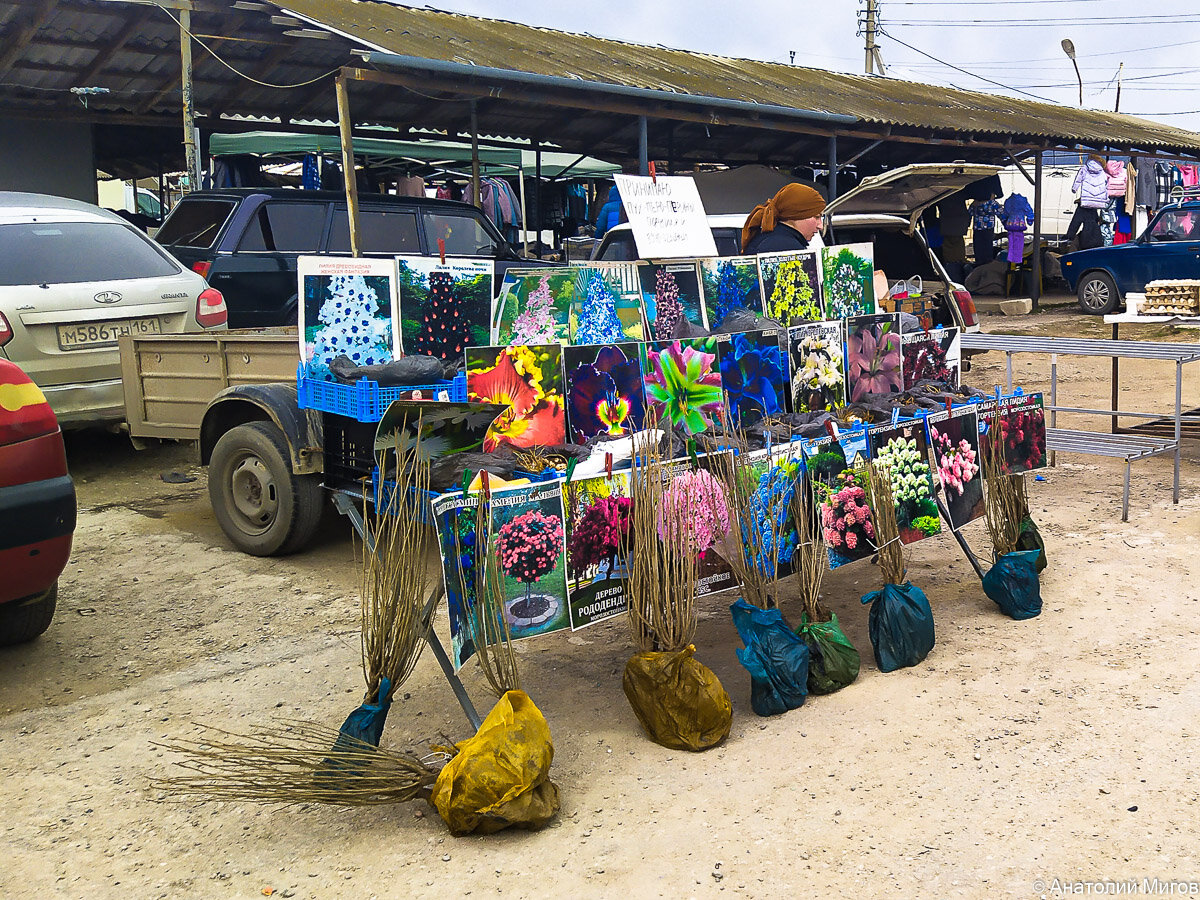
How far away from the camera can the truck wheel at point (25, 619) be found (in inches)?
183

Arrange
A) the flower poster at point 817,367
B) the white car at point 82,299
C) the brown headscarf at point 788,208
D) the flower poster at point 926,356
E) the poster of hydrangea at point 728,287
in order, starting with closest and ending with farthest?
the flower poster at point 817,367 → the poster of hydrangea at point 728,287 → the flower poster at point 926,356 → the brown headscarf at point 788,208 → the white car at point 82,299

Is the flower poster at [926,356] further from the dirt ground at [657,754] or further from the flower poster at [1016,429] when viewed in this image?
the dirt ground at [657,754]

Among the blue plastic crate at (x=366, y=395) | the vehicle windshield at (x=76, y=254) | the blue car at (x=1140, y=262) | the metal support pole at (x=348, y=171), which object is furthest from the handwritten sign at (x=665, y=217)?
the blue car at (x=1140, y=262)

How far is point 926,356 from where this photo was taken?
597 cm

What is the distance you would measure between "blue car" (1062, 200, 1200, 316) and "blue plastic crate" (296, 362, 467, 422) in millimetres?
14981

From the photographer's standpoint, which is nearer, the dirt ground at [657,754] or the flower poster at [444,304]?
the dirt ground at [657,754]

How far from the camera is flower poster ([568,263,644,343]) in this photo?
497 centimetres

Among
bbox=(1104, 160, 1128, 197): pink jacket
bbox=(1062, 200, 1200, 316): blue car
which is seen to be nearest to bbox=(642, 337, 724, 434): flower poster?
bbox=(1062, 200, 1200, 316): blue car

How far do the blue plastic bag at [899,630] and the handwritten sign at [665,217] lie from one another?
2066 millimetres

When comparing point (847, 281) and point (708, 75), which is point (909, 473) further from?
point (708, 75)

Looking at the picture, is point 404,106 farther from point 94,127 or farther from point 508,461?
point 508,461

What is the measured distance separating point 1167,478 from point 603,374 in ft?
16.4

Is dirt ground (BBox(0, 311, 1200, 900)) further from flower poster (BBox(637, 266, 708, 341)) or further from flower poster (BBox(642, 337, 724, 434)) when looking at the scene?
flower poster (BBox(637, 266, 708, 341))

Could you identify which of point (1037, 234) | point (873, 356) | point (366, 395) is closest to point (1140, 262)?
point (1037, 234)
